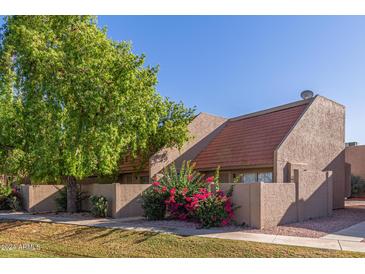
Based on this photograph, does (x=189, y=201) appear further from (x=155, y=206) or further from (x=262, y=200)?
(x=262, y=200)

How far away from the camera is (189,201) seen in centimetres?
1435

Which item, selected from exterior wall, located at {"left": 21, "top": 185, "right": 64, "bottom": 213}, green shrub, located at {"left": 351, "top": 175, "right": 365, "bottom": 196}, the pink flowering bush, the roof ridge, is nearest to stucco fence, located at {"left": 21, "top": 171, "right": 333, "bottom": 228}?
exterior wall, located at {"left": 21, "top": 185, "right": 64, "bottom": 213}

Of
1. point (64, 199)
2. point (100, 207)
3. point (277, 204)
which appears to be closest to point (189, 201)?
point (277, 204)

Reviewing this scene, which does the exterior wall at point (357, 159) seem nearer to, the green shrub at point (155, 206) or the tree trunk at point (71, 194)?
the green shrub at point (155, 206)

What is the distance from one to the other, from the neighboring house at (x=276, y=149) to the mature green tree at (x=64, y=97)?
4.84 meters

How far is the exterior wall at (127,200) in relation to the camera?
16.6m

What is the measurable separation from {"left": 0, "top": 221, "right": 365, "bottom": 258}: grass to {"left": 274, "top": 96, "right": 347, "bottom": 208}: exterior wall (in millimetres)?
6691

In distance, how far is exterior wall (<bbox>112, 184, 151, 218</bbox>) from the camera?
1664 cm

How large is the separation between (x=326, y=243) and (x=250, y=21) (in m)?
9.45

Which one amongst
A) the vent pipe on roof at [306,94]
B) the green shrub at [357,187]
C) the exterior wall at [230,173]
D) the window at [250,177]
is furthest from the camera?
the green shrub at [357,187]

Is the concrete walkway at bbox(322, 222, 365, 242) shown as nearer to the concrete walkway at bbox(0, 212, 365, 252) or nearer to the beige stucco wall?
the concrete walkway at bbox(0, 212, 365, 252)

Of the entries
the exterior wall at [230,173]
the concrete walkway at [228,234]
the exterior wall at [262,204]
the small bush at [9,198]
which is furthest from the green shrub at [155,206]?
the small bush at [9,198]

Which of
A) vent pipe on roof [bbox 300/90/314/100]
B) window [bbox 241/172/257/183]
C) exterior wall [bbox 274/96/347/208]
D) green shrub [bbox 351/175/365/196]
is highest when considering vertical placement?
vent pipe on roof [bbox 300/90/314/100]

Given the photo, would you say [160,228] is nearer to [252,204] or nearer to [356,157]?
[252,204]
